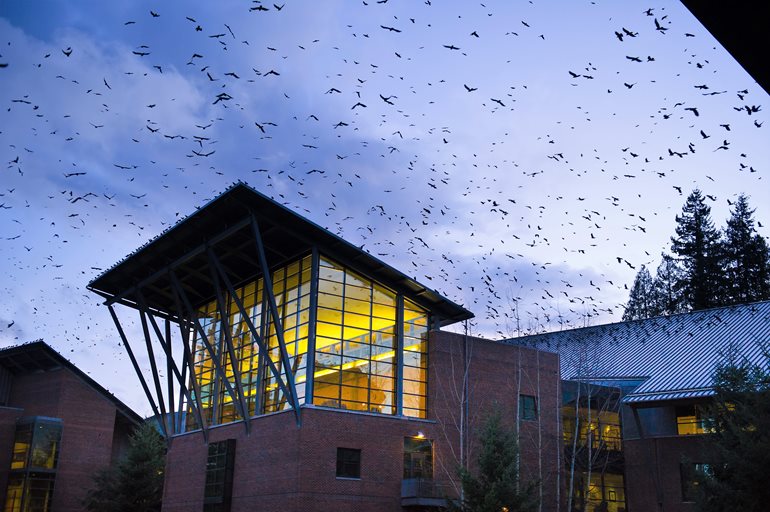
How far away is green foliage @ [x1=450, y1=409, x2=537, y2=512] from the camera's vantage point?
32.8m

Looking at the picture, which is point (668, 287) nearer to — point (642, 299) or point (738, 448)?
point (642, 299)

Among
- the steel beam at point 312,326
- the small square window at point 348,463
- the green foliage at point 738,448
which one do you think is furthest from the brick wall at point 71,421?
the green foliage at point 738,448

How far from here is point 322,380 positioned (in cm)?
3859

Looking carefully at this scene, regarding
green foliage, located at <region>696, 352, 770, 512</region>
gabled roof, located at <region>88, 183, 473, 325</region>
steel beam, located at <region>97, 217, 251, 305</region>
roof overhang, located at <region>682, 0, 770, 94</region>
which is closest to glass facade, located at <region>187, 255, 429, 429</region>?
gabled roof, located at <region>88, 183, 473, 325</region>

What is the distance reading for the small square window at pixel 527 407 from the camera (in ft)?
145

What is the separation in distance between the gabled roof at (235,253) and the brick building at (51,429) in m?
18.1

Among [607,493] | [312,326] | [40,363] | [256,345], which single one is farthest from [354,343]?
[40,363]

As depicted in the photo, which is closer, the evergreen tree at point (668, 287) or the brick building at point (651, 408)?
the brick building at point (651, 408)

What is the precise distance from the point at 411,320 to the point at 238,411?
412 inches

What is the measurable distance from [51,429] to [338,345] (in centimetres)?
3302

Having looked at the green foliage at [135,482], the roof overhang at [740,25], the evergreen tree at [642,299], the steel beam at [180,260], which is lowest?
the green foliage at [135,482]

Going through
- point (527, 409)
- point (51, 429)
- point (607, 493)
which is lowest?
point (607, 493)

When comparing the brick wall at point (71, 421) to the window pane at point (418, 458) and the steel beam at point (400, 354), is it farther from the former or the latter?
the window pane at point (418, 458)

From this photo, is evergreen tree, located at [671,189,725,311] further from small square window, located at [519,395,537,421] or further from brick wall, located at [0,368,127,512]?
brick wall, located at [0,368,127,512]
